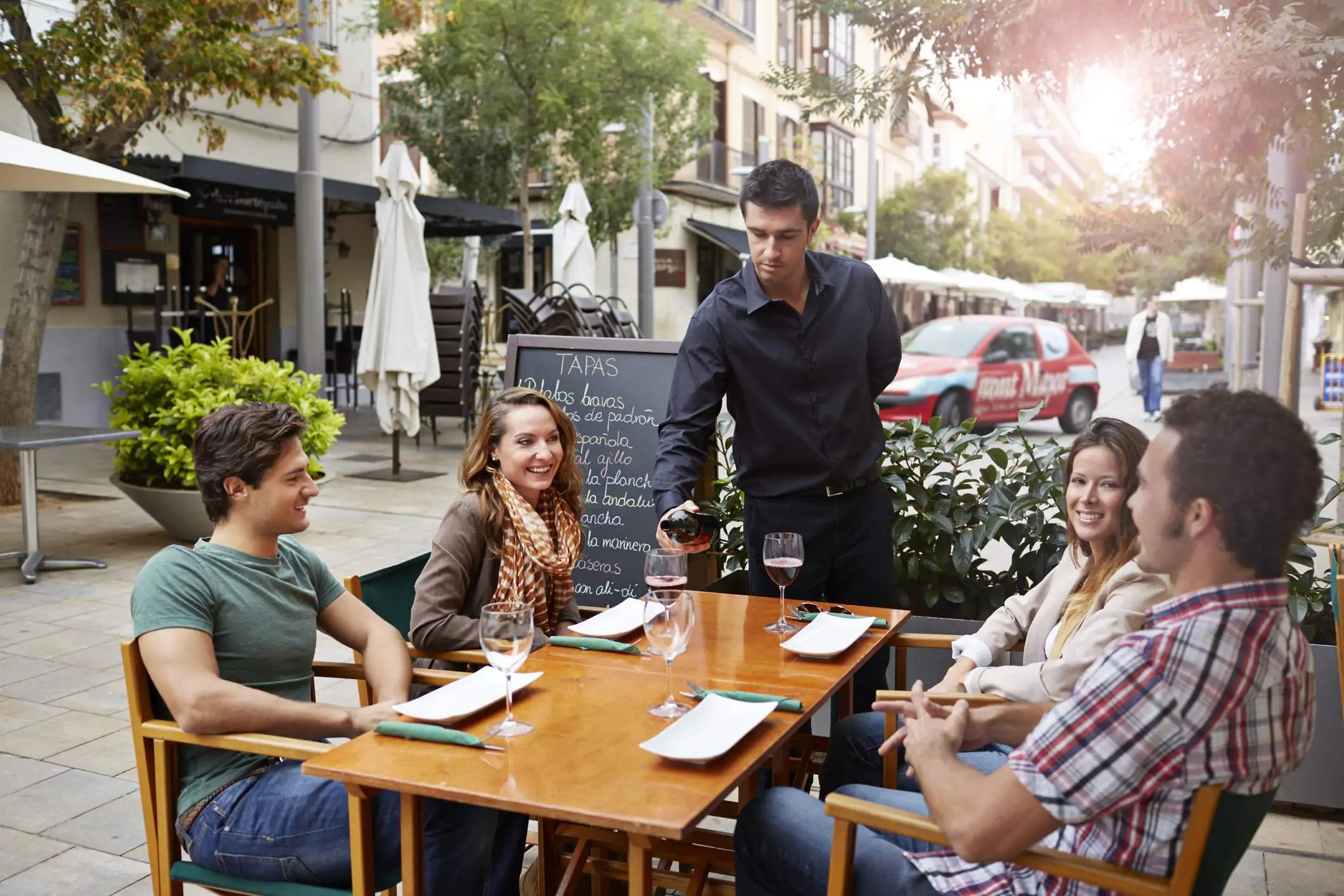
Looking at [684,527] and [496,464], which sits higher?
[496,464]

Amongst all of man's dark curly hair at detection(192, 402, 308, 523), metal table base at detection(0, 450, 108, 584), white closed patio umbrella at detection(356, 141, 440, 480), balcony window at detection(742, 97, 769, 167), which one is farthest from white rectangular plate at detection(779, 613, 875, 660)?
balcony window at detection(742, 97, 769, 167)

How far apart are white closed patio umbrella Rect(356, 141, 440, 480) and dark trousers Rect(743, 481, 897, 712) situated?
23.4ft

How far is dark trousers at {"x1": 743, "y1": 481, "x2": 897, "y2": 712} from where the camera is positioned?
11.9 ft

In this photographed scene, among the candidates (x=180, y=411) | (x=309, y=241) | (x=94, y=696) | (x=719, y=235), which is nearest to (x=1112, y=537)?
(x=94, y=696)

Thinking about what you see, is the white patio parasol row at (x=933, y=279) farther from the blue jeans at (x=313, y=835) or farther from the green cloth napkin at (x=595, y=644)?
the blue jeans at (x=313, y=835)

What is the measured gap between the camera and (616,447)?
501 centimetres

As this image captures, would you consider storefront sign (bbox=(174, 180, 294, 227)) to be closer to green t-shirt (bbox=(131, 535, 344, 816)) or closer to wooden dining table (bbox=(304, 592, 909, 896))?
green t-shirt (bbox=(131, 535, 344, 816))

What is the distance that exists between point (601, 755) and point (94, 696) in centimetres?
363

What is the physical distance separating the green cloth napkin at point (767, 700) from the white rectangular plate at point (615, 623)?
1.95 ft

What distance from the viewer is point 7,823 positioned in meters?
3.78

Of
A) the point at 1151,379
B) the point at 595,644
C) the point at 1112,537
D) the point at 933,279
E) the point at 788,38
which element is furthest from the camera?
the point at 788,38

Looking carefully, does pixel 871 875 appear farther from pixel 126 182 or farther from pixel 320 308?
pixel 320 308

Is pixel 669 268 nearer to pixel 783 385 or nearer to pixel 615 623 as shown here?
pixel 783 385

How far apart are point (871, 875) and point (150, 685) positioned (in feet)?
4.83
